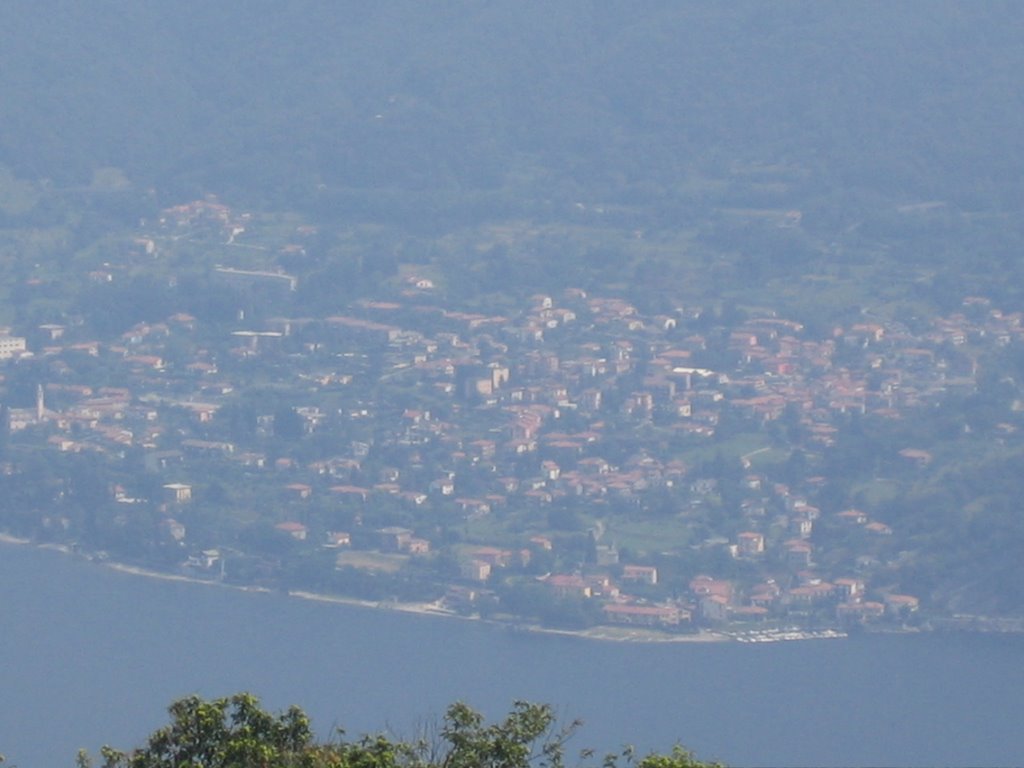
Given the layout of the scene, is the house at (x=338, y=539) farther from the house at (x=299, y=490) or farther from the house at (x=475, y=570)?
the house at (x=475, y=570)

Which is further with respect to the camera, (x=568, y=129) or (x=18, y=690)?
(x=568, y=129)

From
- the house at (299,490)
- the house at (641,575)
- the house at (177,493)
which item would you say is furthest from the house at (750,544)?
the house at (177,493)

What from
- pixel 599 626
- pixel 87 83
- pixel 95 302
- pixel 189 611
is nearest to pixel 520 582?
pixel 599 626

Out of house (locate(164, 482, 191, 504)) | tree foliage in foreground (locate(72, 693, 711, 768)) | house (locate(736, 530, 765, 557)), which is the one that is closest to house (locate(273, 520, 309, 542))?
house (locate(164, 482, 191, 504))

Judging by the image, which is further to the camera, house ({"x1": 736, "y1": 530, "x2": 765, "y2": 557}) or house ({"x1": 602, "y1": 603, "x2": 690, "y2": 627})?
house ({"x1": 736, "y1": 530, "x2": 765, "y2": 557})

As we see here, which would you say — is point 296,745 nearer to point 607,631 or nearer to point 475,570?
point 607,631

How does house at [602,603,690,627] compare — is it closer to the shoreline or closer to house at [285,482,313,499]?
the shoreline

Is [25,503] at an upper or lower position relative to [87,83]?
lower

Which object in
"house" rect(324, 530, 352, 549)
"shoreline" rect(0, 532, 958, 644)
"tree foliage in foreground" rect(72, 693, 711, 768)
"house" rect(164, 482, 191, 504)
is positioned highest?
"house" rect(164, 482, 191, 504)

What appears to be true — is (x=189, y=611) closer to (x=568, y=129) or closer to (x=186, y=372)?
(x=186, y=372)
